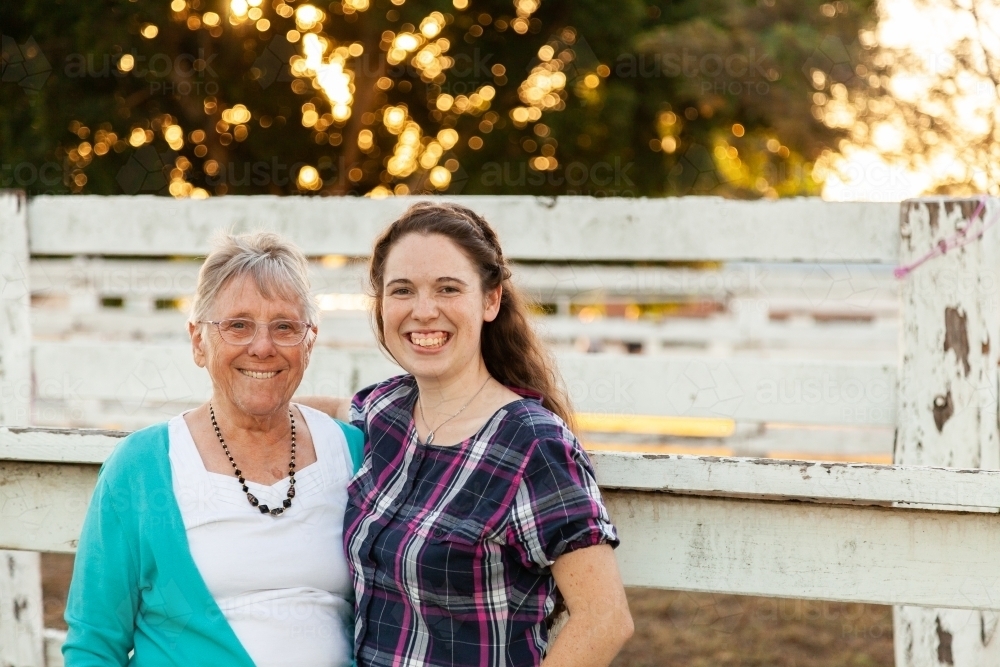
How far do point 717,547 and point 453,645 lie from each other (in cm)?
52

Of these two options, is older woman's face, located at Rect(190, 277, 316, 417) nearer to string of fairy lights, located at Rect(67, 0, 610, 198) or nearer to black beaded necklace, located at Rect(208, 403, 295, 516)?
black beaded necklace, located at Rect(208, 403, 295, 516)

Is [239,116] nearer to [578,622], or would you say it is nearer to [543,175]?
[543,175]

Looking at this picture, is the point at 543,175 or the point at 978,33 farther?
the point at 543,175

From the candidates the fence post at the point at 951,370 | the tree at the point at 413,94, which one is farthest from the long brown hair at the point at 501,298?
the tree at the point at 413,94

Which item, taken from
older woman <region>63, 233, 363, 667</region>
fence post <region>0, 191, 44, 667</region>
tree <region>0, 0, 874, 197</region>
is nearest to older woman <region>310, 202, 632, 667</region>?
older woman <region>63, 233, 363, 667</region>

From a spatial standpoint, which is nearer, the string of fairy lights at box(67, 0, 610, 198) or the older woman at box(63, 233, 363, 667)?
the older woman at box(63, 233, 363, 667)

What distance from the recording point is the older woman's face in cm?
212

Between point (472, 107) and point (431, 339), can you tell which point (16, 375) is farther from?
point (472, 107)

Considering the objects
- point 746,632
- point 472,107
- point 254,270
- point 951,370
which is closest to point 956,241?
point 951,370

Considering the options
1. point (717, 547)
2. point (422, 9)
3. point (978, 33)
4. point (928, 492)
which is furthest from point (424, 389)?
point (422, 9)

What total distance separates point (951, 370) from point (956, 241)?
1.12 ft

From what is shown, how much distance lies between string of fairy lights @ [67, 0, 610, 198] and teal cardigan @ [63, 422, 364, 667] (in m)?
4.78

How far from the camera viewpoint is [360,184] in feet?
24.0

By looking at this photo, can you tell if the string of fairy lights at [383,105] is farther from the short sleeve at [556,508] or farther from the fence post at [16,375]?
the short sleeve at [556,508]
